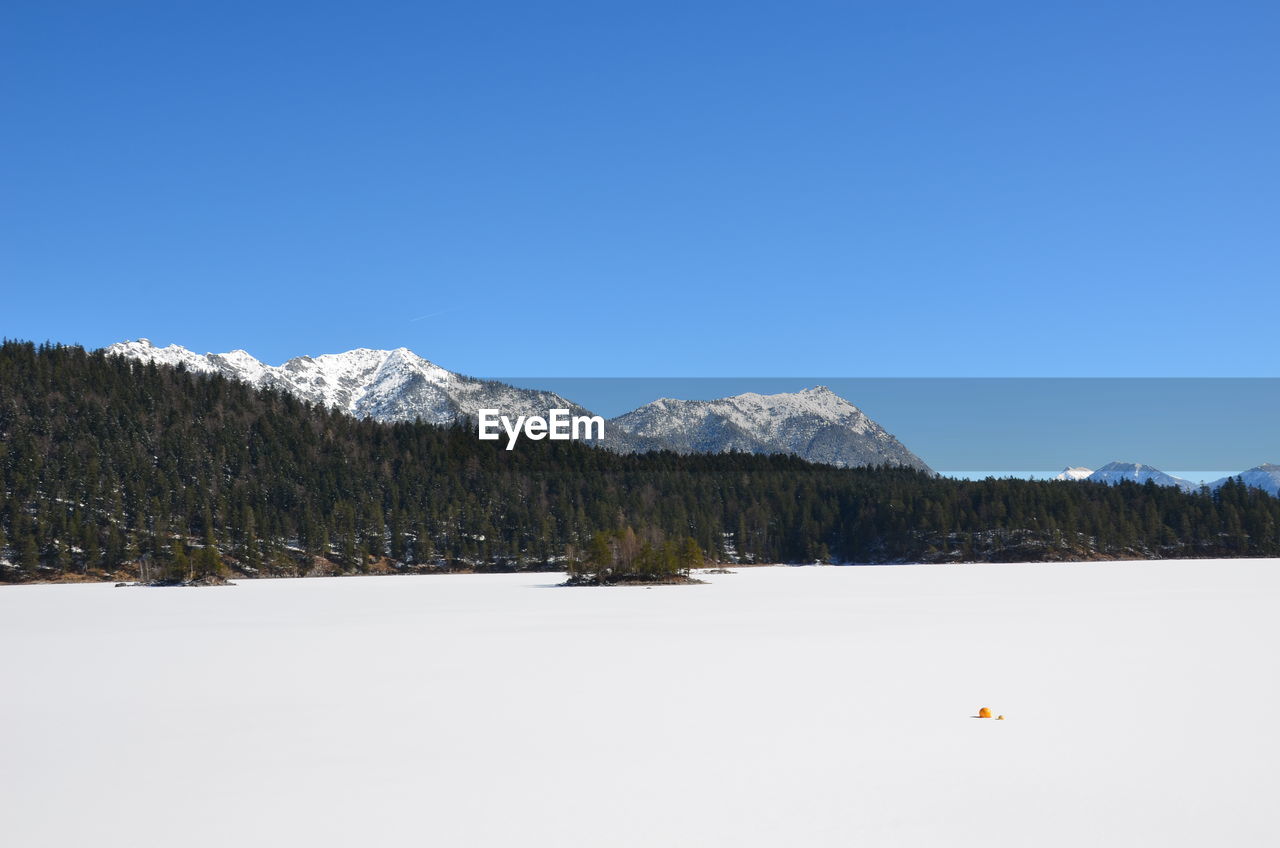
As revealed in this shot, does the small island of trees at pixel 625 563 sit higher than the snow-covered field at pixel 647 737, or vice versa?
the small island of trees at pixel 625 563

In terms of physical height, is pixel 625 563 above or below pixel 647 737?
above

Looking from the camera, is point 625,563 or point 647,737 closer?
point 647,737

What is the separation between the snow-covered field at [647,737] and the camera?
2011 cm

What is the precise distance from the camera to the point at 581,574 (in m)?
130

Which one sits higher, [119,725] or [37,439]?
[37,439]

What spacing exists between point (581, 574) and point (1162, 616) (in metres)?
74.5

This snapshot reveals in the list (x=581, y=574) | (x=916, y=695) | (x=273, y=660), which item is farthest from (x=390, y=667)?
(x=581, y=574)

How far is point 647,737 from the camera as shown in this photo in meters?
27.9

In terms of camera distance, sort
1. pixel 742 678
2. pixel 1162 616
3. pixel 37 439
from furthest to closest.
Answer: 1. pixel 37 439
2. pixel 1162 616
3. pixel 742 678

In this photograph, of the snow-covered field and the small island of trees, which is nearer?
the snow-covered field

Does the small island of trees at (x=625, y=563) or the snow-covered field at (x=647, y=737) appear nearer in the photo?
the snow-covered field at (x=647, y=737)

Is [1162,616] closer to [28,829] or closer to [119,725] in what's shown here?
[119,725]

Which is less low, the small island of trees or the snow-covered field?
the small island of trees

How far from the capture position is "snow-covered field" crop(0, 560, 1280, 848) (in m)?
20.1
